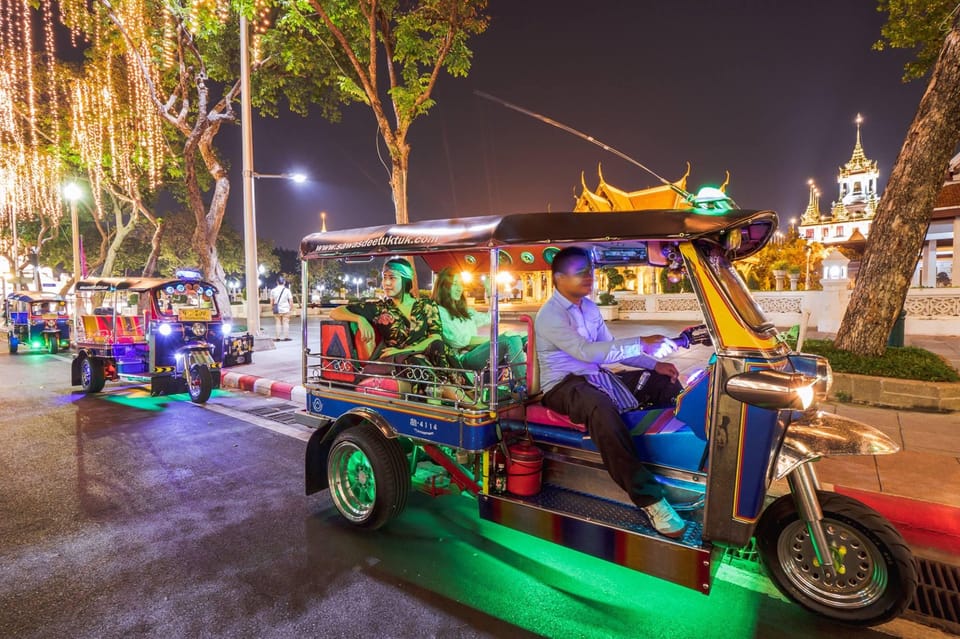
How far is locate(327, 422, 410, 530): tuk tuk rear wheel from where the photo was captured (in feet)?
12.0

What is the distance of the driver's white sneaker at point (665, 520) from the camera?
8.98ft

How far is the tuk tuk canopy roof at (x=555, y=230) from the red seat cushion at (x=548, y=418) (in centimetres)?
118

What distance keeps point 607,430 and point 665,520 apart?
0.55m

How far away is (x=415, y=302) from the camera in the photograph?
4.32 meters

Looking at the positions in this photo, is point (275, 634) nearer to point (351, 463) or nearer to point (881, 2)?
point (351, 463)

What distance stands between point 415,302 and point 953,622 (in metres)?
3.88

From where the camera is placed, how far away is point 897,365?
22.8 ft

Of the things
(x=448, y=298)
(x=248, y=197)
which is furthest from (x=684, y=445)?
(x=248, y=197)

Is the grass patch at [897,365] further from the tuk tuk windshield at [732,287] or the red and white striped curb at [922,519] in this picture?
the tuk tuk windshield at [732,287]

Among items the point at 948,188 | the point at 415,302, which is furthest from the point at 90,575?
the point at 948,188

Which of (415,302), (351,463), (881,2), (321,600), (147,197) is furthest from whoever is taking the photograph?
(147,197)

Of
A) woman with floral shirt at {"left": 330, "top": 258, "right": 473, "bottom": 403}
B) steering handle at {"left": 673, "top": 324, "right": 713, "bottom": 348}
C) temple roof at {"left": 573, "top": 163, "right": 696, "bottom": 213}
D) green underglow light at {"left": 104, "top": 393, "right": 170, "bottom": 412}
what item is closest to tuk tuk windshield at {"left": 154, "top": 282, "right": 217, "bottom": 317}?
green underglow light at {"left": 104, "top": 393, "right": 170, "bottom": 412}

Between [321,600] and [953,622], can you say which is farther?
[321,600]

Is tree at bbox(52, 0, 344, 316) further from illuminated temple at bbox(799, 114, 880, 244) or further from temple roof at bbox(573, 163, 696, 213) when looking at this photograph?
illuminated temple at bbox(799, 114, 880, 244)
